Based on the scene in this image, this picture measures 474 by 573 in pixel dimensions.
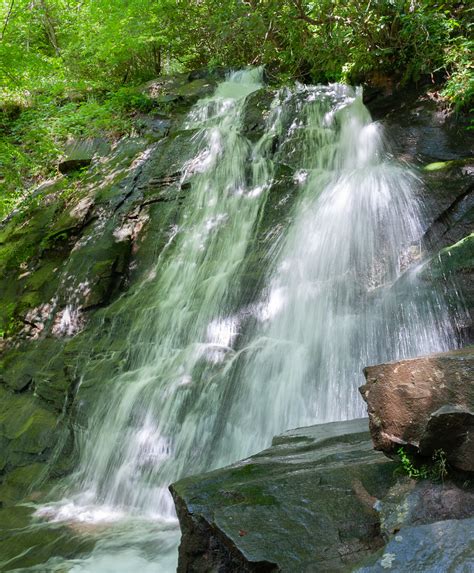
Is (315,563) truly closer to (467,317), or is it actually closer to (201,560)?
(201,560)

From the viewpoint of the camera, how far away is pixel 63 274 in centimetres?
912

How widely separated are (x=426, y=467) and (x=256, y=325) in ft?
12.9

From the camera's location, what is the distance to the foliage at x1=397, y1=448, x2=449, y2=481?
2256 mm

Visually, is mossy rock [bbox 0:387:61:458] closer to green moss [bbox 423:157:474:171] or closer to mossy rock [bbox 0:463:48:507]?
mossy rock [bbox 0:463:48:507]

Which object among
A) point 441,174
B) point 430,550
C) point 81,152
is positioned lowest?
point 430,550

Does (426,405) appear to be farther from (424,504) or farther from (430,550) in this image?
(430,550)

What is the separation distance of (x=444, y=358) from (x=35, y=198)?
35.7ft

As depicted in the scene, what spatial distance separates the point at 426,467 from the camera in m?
2.35

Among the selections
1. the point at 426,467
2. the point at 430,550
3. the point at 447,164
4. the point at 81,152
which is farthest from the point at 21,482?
the point at 81,152

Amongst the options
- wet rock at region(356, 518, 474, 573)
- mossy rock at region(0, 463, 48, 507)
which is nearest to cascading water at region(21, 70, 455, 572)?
mossy rock at region(0, 463, 48, 507)

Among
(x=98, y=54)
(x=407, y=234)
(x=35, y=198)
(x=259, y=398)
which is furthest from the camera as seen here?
(x=98, y=54)

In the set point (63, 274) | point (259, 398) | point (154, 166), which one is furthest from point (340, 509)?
point (154, 166)

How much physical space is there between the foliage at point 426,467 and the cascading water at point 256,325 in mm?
2120

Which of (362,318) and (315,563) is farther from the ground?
(362,318)
